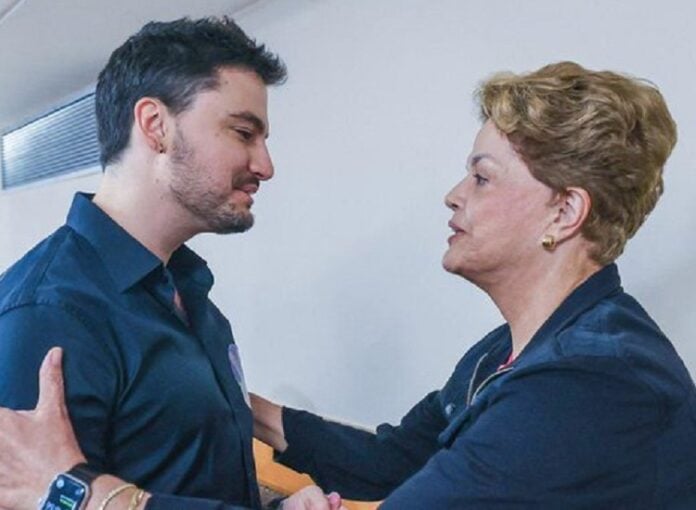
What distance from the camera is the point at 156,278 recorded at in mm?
1172

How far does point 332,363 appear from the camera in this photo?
7.24 ft

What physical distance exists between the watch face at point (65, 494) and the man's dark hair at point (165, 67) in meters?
0.52

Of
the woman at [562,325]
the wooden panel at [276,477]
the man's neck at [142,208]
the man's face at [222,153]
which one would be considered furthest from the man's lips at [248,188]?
the wooden panel at [276,477]

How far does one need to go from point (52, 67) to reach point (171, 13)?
99cm

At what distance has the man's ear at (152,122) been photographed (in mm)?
1186

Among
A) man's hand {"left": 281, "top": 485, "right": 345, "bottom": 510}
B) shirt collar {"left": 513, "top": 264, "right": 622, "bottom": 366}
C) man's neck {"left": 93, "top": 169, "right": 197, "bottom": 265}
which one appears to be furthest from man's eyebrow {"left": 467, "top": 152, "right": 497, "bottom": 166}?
man's hand {"left": 281, "top": 485, "right": 345, "bottom": 510}

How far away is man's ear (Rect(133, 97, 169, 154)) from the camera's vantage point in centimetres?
119

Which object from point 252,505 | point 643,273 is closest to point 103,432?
point 252,505

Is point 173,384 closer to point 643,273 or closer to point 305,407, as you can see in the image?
point 643,273

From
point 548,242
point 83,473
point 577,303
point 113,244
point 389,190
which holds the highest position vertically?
point 389,190

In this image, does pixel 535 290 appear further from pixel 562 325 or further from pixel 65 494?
pixel 65 494

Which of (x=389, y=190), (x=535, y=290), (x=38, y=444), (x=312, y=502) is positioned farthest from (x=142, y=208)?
(x=389, y=190)

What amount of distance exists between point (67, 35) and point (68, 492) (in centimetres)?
219

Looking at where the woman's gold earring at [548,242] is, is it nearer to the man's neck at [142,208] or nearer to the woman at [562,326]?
the woman at [562,326]
